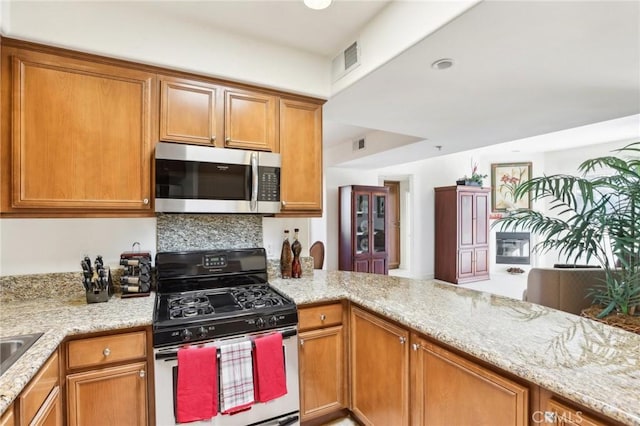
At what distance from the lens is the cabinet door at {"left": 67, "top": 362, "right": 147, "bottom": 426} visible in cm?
147

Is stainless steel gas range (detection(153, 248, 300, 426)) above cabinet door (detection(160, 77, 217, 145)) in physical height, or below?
below

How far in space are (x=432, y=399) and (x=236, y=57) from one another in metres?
2.31

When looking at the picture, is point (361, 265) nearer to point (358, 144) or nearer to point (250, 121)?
point (358, 144)

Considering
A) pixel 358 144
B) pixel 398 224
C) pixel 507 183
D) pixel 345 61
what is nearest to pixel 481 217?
pixel 507 183

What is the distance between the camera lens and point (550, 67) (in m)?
1.92

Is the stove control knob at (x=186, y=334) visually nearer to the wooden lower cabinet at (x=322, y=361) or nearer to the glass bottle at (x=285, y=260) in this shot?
the wooden lower cabinet at (x=322, y=361)

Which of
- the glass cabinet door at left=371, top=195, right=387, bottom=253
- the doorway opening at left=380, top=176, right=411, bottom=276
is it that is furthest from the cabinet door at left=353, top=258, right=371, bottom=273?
the doorway opening at left=380, top=176, right=411, bottom=276

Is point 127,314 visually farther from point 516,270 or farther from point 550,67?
point 516,270

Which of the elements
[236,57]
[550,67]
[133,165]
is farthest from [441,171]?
[133,165]

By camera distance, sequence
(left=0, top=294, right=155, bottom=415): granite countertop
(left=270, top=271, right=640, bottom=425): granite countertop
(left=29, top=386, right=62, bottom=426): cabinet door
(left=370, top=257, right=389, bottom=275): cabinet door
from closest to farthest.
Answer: (left=270, top=271, right=640, bottom=425): granite countertop, (left=0, top=294, right=155, bottom=415): granite countertop, (left=29, top=386, right=62, bottom=426): cabinet door, (left=370, top=257, right=389, bottom=275): cabinet door

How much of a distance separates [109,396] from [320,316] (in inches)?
45.7

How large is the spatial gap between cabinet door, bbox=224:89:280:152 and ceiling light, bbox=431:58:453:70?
3.64 feet

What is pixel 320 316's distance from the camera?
6.60 ft

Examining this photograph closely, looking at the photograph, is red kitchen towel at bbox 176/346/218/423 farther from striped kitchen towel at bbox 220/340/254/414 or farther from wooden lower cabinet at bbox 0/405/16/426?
wooden lower cabinet at bbox 0/405/16/426
